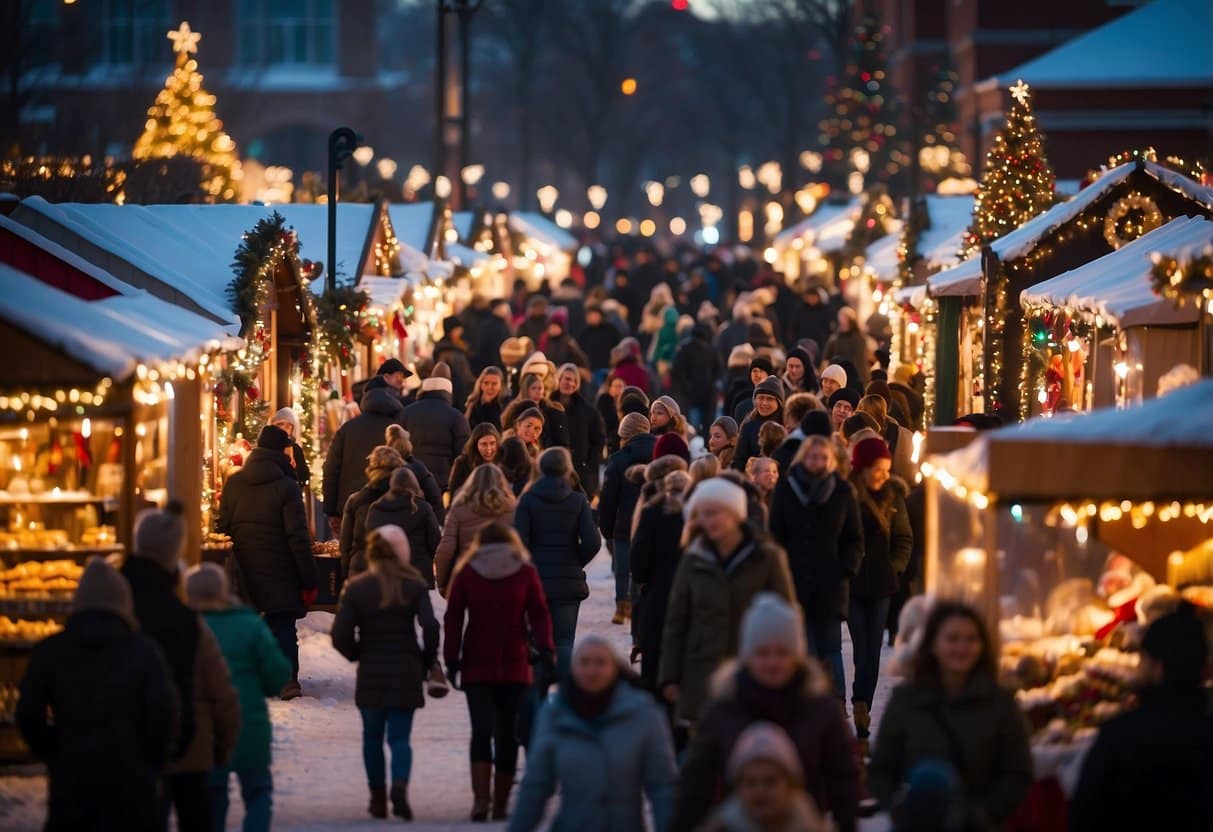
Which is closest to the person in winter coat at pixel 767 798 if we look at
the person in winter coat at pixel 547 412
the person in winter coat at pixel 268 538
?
the person in winter coat at pixel 268 538

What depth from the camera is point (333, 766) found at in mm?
11141

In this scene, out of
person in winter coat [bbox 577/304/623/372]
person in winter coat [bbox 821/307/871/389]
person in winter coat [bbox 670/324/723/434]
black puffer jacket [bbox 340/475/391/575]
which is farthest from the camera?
person in winter coat [bbox 577/304/623/372]

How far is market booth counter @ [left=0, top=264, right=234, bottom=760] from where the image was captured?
10.2 meters

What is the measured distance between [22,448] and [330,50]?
69012 millimetres

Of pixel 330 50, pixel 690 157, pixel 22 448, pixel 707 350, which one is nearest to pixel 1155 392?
pixel 22 448

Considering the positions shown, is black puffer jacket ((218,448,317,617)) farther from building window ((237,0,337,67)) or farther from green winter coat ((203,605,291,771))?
building window ((237,0,337,67))

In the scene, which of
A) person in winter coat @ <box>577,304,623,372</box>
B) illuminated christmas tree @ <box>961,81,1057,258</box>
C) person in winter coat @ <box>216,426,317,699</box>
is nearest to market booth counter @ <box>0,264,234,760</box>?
person in winter coat @ <box>216,426,317,699</box>

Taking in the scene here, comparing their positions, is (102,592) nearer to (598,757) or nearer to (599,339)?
(598,757)

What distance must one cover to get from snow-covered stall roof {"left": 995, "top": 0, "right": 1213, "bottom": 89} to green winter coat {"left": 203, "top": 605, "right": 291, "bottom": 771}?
139 feet

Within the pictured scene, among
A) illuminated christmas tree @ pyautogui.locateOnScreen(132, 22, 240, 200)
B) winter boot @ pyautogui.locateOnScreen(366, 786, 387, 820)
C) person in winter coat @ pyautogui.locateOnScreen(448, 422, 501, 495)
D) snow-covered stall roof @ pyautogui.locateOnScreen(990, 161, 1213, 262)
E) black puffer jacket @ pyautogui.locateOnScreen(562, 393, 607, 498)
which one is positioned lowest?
winter boot @ pyautogui.locateOnScreen(366, 786, 387, 820)

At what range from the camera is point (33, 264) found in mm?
15062

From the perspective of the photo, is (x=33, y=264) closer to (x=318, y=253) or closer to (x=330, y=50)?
(x=318, y=253)

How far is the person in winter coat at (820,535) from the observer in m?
10.8

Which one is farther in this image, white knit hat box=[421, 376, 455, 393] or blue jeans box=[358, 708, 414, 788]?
white knit hat box=[421, 376, 455, 393]
